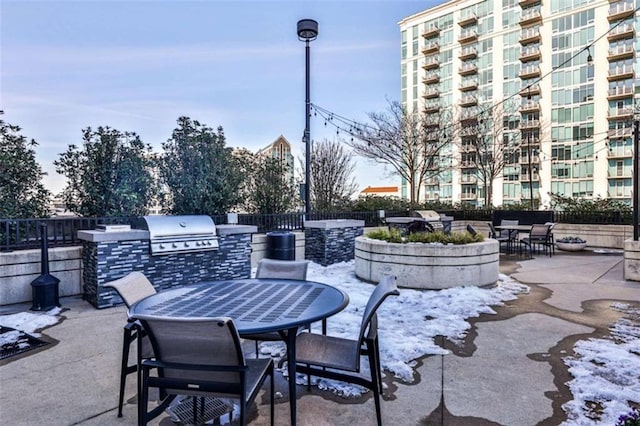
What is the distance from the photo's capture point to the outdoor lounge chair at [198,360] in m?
1.74

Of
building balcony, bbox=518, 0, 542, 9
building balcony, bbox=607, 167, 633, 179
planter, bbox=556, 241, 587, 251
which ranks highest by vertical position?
building balcony, bbox=518, 0, 542, 9

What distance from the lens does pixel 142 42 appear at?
8.95 metres

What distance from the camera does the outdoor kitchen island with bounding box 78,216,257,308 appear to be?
16.6 feet

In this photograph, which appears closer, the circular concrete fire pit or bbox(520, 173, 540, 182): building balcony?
the circular concrete fire pit

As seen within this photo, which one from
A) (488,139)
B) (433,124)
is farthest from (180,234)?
(488,139)

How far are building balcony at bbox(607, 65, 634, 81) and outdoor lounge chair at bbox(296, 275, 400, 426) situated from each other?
40.2 m

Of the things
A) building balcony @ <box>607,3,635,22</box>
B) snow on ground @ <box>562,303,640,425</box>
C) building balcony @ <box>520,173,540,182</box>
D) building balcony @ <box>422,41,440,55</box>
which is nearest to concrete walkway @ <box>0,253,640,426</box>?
snow on ground @ <box>562,303,640,425</box>

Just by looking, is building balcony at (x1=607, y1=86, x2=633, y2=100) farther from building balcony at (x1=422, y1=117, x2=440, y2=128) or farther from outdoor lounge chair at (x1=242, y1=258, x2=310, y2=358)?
outdoor lounge chair at (x1=242, y1=258, x2=310, y2=358)

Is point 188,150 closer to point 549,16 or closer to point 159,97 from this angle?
point 159,97

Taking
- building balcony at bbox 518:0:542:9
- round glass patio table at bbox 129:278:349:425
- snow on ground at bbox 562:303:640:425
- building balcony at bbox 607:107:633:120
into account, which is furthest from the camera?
building balcony at bbox 518:0:542:9

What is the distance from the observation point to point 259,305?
248 centimetres

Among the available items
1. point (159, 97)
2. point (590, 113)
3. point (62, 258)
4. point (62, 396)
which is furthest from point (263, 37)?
point (590, 113)

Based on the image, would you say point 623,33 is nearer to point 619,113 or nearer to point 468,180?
point 619,113

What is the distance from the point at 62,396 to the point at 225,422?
48.8 inches
